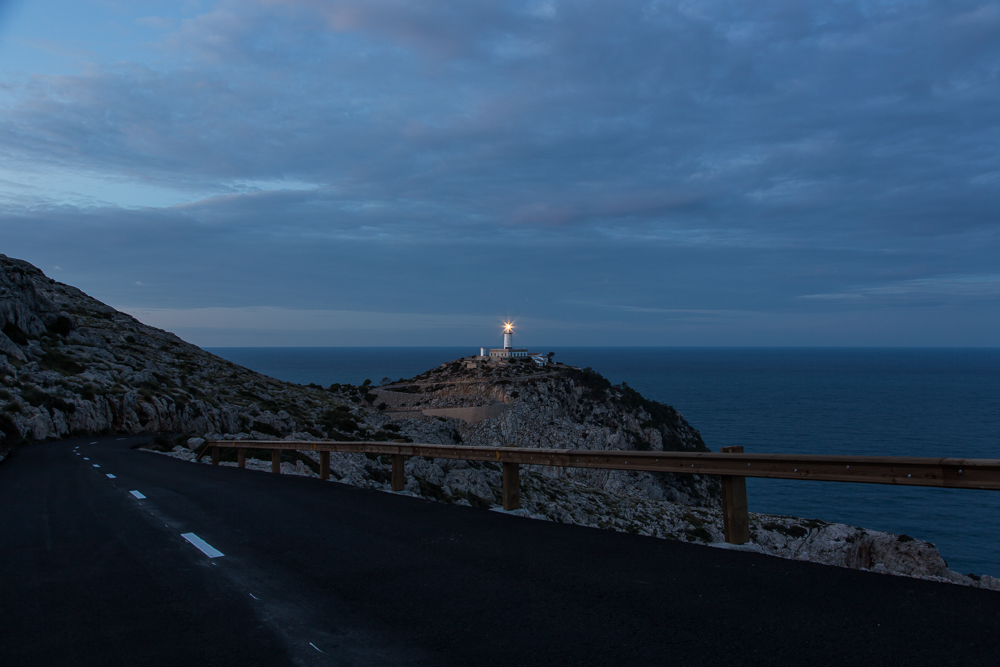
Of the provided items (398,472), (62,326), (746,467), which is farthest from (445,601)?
(62,326)

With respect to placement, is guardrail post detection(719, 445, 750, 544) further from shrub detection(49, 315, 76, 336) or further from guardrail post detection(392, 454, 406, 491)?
shrub detection(49, 315, 76, 336)

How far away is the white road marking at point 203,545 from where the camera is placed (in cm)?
695

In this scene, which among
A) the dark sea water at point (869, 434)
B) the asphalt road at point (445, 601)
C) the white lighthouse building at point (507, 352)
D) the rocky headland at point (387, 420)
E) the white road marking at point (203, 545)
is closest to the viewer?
the asphalt road at point (445, 601)

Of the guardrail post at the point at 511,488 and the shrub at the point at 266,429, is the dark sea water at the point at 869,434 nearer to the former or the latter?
the guardrail post at the point at 511,488

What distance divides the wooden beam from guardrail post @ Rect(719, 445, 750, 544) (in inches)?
4.2

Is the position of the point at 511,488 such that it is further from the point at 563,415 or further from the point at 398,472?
the point at 563,415

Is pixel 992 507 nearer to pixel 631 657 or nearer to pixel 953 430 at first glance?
pixel 953 430

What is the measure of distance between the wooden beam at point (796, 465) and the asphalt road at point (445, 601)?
36.0 inches

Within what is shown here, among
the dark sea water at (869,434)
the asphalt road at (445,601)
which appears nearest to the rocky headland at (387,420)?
the asphalt road at (445,601)

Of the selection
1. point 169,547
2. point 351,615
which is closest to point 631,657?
point 351,615

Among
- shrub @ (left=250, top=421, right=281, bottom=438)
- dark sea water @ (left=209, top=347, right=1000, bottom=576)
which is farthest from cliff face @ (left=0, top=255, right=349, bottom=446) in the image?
dark sea water @ (left=209, top=347, right=1000, bottom=576)

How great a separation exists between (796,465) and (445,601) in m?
3.88

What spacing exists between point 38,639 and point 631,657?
4.19m

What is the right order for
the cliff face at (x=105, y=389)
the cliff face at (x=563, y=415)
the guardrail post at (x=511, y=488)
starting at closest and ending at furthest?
the guardrail post at (x=511, y=488) < the cliff face at (x=105, y=389) < the cliff face at (x=563, y=415)
